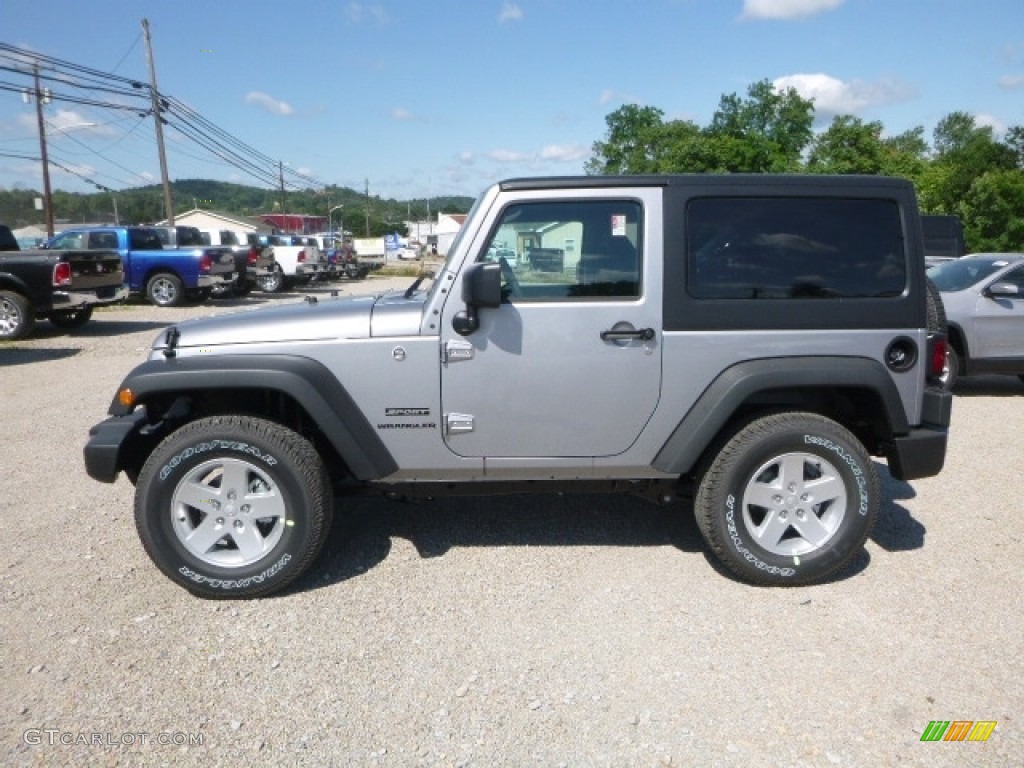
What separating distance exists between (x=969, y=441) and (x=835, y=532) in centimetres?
352

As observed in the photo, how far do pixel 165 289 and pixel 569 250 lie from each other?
16.5m

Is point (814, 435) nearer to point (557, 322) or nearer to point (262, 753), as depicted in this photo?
point (557, 322)

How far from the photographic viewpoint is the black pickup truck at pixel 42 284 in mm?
11602

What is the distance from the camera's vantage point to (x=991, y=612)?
3.45 meters

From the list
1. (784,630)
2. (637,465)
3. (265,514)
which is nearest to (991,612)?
(784,630)

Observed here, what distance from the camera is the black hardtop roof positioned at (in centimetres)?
359

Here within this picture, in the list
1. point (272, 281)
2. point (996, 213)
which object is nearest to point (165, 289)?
point (272, 281)

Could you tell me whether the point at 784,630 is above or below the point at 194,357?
below

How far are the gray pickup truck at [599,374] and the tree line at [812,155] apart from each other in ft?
57.9

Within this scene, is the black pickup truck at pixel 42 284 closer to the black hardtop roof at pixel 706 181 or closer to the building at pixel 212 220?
the black hardtop roof at pixel 706 181

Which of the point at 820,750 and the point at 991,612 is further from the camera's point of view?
the point at 991,612

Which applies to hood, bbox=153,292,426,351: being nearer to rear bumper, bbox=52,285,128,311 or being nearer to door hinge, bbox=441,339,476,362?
door hinge, bbox=441,339,476,362

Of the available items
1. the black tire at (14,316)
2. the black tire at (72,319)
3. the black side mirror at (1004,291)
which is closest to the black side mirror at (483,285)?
the black side mirror at (1004,291)

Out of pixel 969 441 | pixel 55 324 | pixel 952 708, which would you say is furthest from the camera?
pixel 55 324
